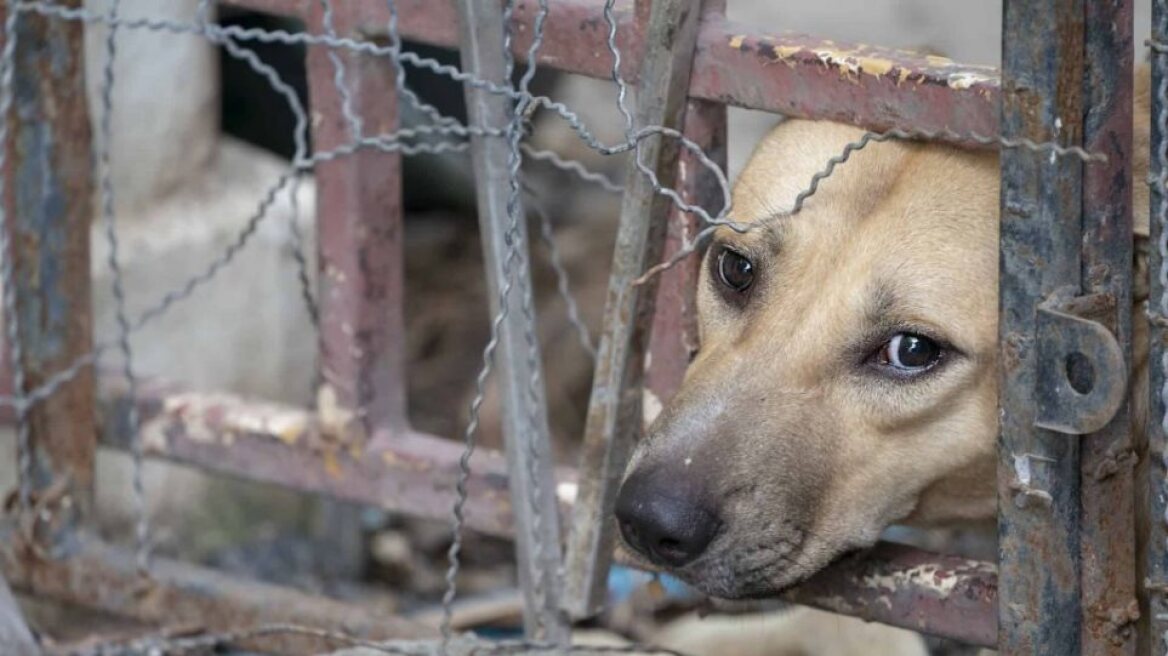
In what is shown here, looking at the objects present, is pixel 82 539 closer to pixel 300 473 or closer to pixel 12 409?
pixel 12 409

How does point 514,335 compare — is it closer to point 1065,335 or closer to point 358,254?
point 358,254

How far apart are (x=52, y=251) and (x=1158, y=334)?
6.23 feet

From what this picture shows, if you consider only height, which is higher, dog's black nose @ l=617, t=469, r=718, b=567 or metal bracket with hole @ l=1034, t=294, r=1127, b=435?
metal bracket with hole @ l=1034, t=294, r=1127, b=435

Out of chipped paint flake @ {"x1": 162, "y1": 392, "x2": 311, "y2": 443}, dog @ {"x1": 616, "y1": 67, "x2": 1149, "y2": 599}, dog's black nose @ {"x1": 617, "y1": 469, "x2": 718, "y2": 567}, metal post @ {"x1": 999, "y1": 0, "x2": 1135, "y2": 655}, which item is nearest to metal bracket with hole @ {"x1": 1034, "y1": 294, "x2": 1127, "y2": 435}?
metal post @ {"x1": 999, "y1": 0, "x2": 1135, "y2": 655}

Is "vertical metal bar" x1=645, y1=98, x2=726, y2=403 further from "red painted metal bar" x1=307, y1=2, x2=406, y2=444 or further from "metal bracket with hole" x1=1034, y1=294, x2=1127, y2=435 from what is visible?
"metal bracket with hole" x1=1034, y1=294, x2=1127, y2=435

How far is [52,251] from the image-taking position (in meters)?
2.89

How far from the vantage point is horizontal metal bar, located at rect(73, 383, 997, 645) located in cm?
216

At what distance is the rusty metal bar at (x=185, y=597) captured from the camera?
9.07 ft

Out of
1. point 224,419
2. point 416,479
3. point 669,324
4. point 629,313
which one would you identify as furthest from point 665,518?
point 224,419

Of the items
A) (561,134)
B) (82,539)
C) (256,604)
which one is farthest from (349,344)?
(561,134)

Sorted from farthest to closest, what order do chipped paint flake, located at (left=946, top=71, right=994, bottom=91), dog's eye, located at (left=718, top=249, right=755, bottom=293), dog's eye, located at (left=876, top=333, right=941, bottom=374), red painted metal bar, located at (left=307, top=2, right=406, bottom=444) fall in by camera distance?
red painted metal bar, located at (left=307, top=2, right=406, bottom=444) → dog's eye, located at (left=718, top=249, right=755, bottom=293) → dog's eye, located at (left=876, top=333, right=941, bottom=374) → chipped paint flake, located at (left=946, top=71, right=994, bottom=91)

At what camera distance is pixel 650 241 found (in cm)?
225

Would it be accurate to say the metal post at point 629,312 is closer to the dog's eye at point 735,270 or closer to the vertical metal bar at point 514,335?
the vertical metal bar at point 514,335

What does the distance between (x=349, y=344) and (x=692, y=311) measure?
24.1 inches
